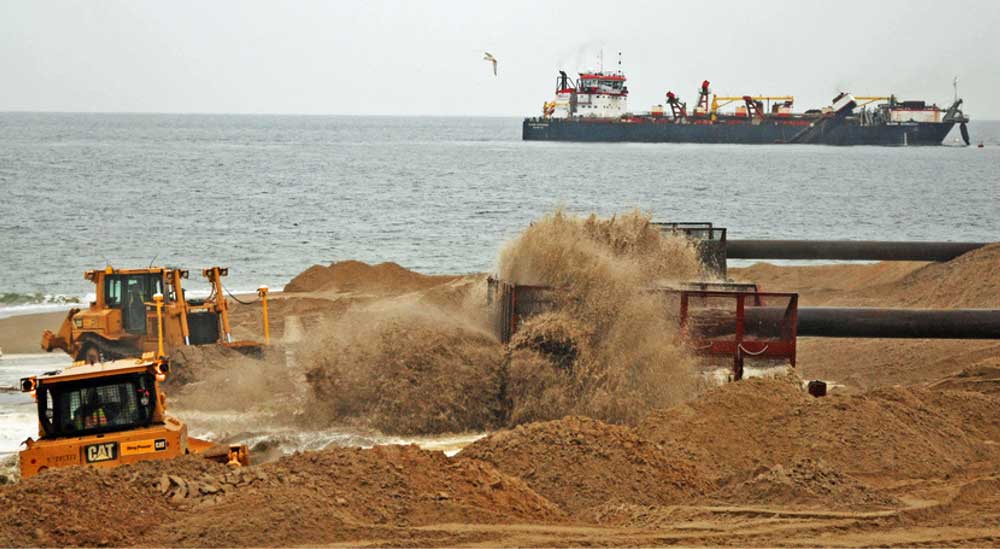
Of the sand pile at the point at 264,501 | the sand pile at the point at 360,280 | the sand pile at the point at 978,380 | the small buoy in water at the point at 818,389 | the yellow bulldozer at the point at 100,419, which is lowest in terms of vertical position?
the sand pile at the point at 360,280

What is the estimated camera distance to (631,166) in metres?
99.9

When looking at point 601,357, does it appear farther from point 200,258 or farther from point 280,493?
point 200,258

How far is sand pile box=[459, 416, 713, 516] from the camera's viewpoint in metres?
10.8

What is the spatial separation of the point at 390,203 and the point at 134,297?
46.3 metres

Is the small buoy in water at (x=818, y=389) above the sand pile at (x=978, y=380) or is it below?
above

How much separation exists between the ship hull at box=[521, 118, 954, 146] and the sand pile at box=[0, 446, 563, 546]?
4804 inches

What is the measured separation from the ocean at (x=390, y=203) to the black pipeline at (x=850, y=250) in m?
12.4

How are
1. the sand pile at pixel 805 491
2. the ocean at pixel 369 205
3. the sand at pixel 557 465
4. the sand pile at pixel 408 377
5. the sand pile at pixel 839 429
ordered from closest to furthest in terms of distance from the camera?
the sand at pixel 557 465
the sand pile at pixel 805 491
the sand pile at pixel 839 429
the sand pile at pixel 408 377
the ocean at pixel 369 205

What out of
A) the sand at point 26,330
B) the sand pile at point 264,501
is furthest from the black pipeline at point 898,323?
the sand at point 26,330

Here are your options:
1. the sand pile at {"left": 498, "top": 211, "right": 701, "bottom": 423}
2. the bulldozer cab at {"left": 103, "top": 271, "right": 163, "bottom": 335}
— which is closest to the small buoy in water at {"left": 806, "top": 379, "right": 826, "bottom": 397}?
the sand pile at {"left": 498, "top": 211, "right": 701, "bottom": 423}

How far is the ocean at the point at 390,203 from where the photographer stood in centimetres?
4188

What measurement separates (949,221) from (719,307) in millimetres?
A: 43567

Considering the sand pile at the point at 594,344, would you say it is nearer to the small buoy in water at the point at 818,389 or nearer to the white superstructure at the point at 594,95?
the small buoy in water at the point at 818,389

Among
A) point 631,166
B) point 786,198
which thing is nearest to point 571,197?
point 786,198
